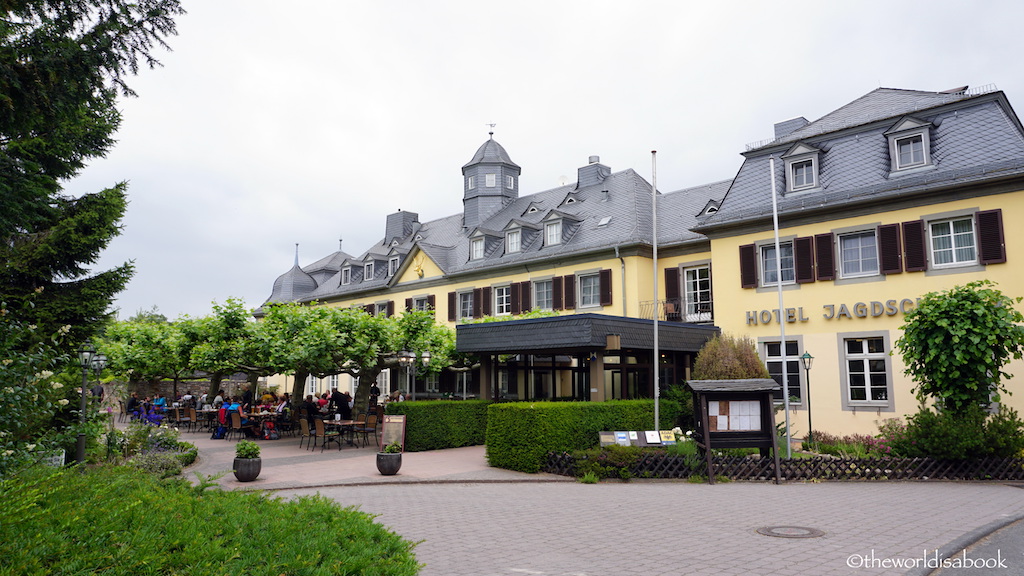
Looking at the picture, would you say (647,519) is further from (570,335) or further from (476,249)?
(476,249)

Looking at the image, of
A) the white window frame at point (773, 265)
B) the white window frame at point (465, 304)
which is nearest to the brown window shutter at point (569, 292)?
the white window frame at point (465, 304)

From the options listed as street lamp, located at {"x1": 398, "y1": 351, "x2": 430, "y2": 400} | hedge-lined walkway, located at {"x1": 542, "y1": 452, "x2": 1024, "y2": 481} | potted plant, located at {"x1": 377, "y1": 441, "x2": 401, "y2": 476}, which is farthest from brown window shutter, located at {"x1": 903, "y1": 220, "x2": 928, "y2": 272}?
potted plant, located at {"x1": 377, "y1": 441, "x2": 401, "y2": 476}

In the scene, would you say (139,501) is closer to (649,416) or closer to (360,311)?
(649,416)

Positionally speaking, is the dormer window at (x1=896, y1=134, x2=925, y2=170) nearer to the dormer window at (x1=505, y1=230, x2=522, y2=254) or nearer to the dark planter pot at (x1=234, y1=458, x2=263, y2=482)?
the dormer window at (x1=505, y1=230, x2=522, y2=254)

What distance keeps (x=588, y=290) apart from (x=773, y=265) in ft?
24.9

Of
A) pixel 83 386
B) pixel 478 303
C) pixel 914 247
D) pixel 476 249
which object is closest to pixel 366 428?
pixel 83 386

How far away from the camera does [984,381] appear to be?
42.6 ft

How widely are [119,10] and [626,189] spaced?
2238 centimetres

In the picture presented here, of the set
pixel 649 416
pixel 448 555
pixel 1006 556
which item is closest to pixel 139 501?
pixel 448 555

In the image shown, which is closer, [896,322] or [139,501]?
[139,501]

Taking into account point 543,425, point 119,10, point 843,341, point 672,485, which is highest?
point 119,10

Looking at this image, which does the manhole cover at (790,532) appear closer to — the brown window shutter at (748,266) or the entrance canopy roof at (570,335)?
the entrance canopy roof at (570,335)

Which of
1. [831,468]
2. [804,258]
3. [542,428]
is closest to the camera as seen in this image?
[831,468]

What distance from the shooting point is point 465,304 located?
30.6 metres
